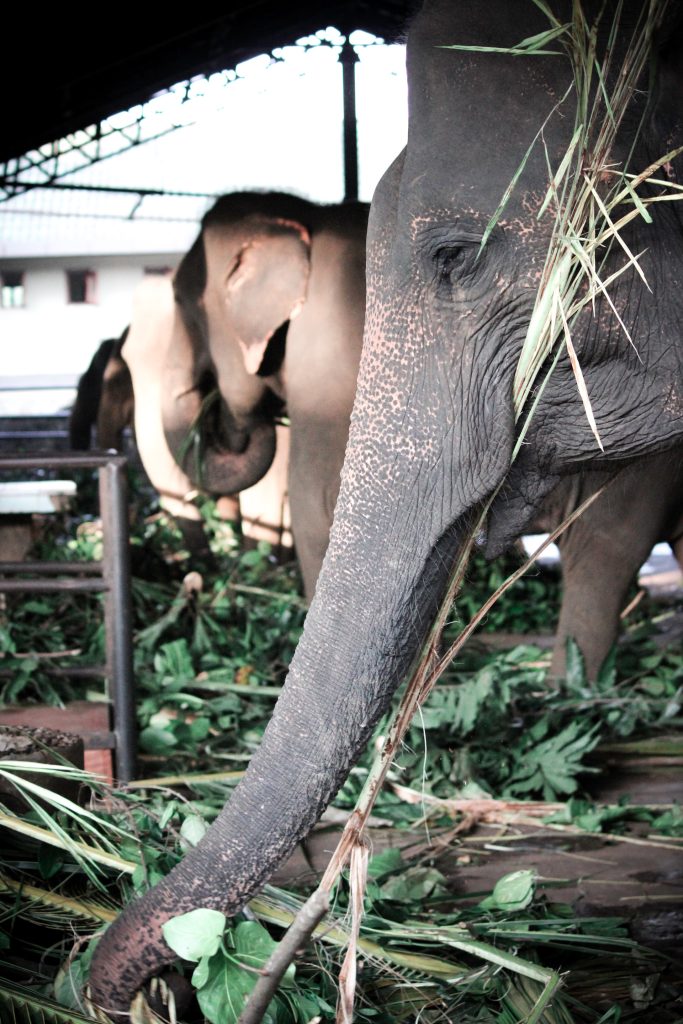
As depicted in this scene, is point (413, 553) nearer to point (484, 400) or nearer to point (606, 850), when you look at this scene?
point (484, 400)

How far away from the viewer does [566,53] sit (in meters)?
1.66

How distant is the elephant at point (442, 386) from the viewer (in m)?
1.59

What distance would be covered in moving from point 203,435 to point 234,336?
79 cm

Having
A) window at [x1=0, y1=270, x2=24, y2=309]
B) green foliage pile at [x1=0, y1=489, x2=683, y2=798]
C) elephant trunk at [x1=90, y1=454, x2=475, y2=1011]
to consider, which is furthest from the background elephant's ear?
window at [x1=0, y1=270, x2=24, y2=309]

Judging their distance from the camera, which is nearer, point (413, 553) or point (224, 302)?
point (413, 553)

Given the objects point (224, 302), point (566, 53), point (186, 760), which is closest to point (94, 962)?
point (566, 53)

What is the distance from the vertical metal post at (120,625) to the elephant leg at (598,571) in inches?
50.3

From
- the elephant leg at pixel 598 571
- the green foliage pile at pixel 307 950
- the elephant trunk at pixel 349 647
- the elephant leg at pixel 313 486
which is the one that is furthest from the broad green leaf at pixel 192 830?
the elephant leg at pixel 313 486

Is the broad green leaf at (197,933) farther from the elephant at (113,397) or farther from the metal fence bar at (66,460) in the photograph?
the elephant at (113,397)

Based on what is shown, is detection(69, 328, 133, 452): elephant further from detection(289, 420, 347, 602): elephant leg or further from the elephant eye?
the elephant eye

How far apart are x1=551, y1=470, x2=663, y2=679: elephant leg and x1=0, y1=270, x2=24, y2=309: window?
22.1 m

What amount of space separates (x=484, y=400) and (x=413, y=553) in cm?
25

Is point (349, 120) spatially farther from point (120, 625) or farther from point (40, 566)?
point (120, 625)

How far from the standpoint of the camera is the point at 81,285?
24391 millimetres
